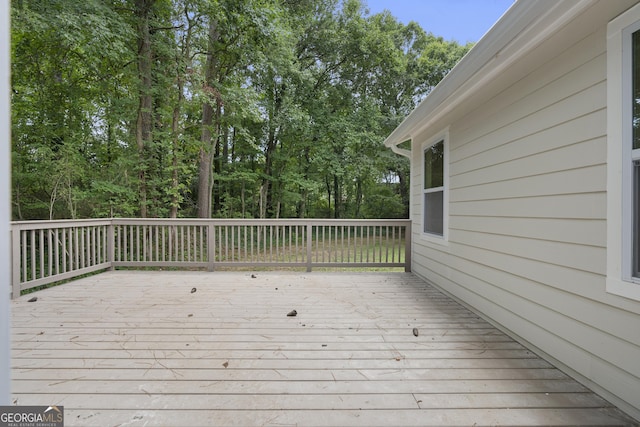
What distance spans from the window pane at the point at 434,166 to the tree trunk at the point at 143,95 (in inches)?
223

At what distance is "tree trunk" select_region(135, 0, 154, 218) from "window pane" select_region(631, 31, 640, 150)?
716 centimetres

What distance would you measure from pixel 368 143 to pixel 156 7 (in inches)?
275

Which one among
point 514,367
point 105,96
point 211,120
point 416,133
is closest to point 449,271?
point 514,367

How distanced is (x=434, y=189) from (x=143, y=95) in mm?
6399

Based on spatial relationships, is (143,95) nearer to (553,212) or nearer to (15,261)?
(15,261)

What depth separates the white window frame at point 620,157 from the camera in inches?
58.8

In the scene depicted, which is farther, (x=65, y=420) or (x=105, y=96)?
(x=105, y=96)

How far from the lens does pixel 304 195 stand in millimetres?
11617

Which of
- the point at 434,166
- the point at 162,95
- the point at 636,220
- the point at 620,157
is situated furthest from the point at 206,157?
the point at 636,220

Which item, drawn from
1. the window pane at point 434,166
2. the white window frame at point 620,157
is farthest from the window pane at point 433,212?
the white window frame at point 620,157

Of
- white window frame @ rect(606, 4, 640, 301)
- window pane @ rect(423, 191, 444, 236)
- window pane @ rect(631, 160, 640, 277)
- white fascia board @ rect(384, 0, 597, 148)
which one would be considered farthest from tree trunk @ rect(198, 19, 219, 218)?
window pane @ rect(631, 160, 640, 277)

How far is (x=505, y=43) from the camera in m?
1.87

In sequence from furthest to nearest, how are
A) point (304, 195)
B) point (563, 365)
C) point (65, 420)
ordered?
point (304, 195), point (563, 365), point (65, 420)

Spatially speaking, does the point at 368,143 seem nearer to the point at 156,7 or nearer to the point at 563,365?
the point at 156,7
